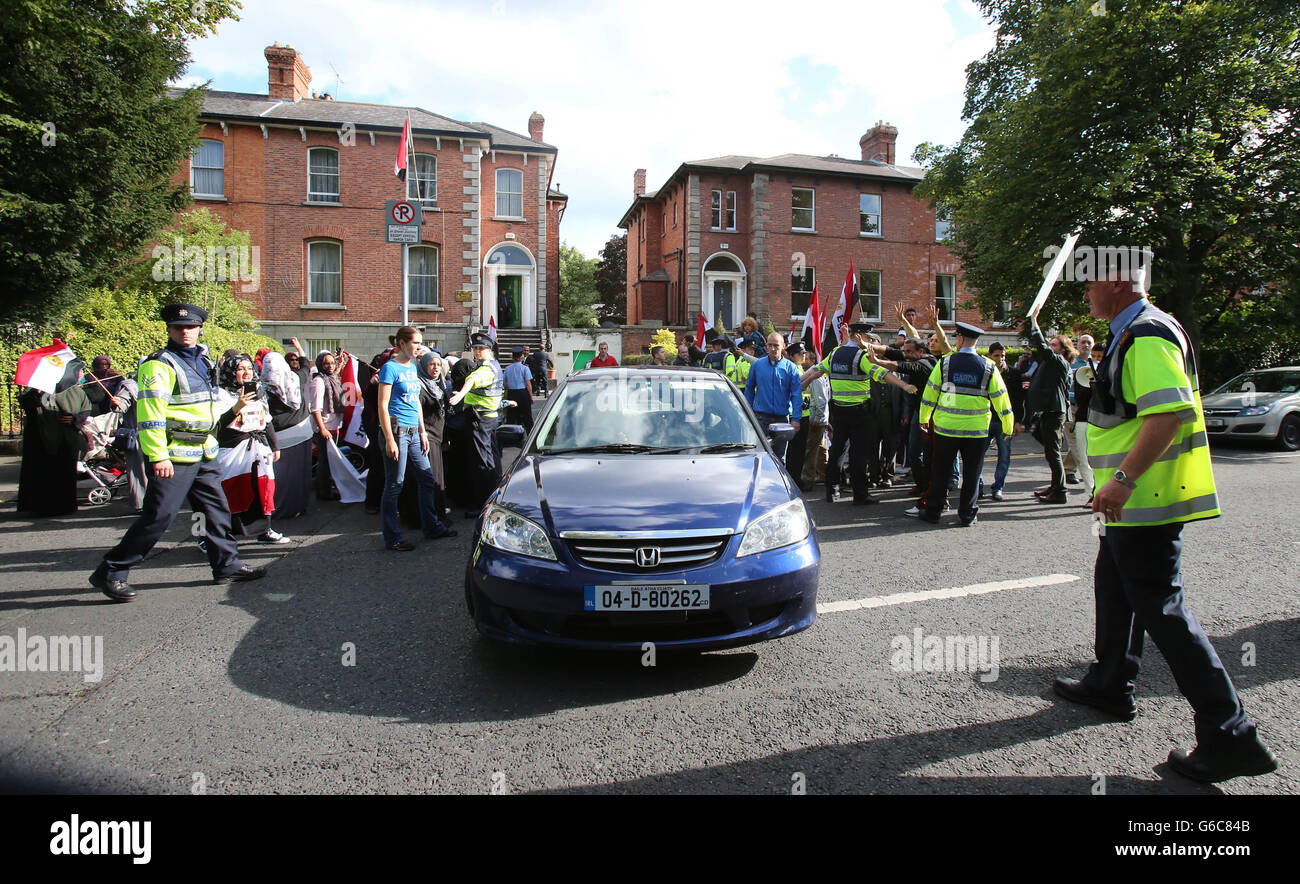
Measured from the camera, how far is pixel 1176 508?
9.75 ft

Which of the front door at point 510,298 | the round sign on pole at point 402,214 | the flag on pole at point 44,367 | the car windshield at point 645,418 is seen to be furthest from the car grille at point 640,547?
the front door at point 510,298

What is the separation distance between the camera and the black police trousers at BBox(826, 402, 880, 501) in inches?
348

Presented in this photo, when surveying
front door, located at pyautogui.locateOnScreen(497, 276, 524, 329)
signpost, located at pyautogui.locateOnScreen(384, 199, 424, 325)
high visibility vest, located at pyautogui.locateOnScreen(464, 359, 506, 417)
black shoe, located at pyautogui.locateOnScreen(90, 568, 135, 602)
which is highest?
front door, located at pyautogui.locateOnScreen(497, 276, 524, 329)

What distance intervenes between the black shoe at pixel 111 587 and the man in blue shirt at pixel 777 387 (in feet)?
20.2

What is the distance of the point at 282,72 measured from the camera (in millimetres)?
29547

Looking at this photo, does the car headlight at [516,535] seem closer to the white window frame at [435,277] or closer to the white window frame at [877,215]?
the white window frame at [435,277]

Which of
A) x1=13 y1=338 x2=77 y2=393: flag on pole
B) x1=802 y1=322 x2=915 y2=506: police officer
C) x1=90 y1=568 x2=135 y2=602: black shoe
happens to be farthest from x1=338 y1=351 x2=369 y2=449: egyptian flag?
x1=802 y1=322 x2=915 y2=506: police officer

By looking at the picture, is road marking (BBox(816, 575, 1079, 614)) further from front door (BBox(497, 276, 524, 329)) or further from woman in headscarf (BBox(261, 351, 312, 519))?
front door (BBox(497, 276, 524, 329))

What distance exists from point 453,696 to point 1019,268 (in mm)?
18422

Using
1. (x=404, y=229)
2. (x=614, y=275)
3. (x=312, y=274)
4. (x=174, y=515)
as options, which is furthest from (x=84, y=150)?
(x=614, y=275)

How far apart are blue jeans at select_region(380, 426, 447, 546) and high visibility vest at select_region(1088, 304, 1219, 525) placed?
549 cm

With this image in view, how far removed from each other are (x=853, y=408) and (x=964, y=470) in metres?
1.46

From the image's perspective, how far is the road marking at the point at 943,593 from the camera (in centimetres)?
510
